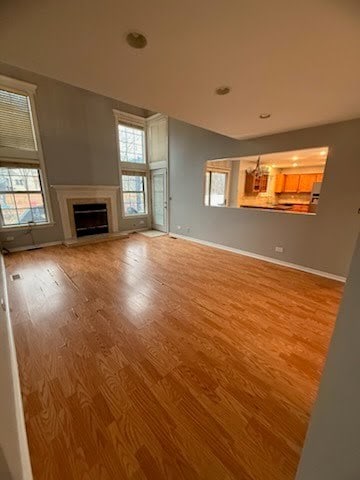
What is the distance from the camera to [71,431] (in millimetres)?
1221

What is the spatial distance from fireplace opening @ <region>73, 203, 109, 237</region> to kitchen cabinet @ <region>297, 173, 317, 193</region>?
6.86 metres

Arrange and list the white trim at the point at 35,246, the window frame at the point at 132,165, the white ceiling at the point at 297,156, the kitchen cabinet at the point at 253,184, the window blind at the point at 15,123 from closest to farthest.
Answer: the white ceiling at the point at 297,156 < the window blind at the point at 15,123 < the white trim at the point at 35,246 < the window frame at the point at 132,165 < the kitchen cabinet at the point at 253,184

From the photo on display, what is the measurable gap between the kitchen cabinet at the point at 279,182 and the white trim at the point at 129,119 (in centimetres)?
531

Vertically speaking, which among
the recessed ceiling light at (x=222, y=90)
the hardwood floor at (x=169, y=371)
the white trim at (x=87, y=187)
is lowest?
the hardwood floor at (x=169, y=371)

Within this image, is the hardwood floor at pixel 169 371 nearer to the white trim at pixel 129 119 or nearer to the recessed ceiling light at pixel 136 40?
the recessed ceiling light at pixel 136 40

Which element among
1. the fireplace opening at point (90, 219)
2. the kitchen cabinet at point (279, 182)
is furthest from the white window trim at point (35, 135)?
the kitchen cabinet at point (279, 182)

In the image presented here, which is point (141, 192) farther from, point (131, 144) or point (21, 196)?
point (21, 196)

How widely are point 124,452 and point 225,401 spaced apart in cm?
70

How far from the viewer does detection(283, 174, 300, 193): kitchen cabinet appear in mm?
7387

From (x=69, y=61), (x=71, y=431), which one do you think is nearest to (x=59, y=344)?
(x=71, y=431)

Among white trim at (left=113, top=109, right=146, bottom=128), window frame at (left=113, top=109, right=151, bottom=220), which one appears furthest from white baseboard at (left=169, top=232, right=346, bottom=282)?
white trim at (left=113, top=109, right=146, bottom=128)

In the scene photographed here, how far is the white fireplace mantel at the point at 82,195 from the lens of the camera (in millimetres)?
4984

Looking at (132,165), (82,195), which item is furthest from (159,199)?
(82,195)

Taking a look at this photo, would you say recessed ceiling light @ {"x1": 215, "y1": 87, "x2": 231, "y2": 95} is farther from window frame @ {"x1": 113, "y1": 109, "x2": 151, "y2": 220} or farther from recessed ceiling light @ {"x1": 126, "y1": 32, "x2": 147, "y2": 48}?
window frame @ {"x1": 113, "y1": 109, "x2": 151, "y2": 220}
